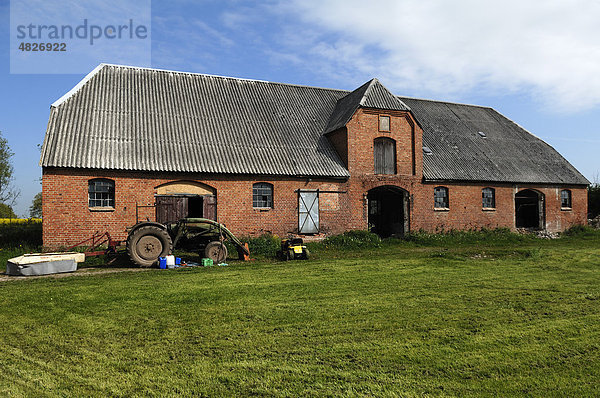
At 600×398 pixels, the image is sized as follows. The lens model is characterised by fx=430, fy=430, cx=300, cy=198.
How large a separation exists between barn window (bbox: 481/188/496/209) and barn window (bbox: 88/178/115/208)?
1807cm

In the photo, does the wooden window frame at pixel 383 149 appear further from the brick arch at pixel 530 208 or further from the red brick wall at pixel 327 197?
the brick arch at pixel 530 208

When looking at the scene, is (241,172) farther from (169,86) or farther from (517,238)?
(517,238)

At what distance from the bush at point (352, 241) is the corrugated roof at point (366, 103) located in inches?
198

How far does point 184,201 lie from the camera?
16.7 meters

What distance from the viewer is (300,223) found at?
60.7 feet

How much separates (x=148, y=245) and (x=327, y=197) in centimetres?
859

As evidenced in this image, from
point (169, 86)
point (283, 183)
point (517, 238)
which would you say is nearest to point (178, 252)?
point (283, 183)

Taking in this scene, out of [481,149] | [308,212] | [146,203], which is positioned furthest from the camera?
[481,149]

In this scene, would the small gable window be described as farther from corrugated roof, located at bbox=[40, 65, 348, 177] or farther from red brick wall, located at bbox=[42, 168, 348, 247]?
red brick wall, located at bbox=[42, 168, 348, 247]

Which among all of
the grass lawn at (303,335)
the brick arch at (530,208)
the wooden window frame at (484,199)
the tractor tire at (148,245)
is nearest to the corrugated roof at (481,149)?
the wooden window frame at (484,199)

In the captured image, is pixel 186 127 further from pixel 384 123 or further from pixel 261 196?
pixel 384 123

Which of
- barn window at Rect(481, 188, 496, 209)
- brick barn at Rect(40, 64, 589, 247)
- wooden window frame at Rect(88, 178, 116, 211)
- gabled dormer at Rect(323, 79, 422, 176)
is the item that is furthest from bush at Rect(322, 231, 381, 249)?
wooden window frame at Rect(88, 178, 116, 211)

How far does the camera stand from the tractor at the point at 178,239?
41.8 ft

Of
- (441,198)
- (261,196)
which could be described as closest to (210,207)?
(261,196)
